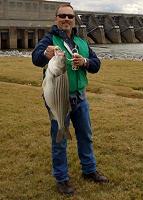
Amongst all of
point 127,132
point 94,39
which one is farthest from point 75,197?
point 94,39

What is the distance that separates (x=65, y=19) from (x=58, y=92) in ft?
3.08

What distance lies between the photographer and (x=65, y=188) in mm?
5648

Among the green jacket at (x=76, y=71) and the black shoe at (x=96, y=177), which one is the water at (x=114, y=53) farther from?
the green jacket at (x=76, y=71)

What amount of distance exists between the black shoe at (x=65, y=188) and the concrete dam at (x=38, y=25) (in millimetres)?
57921

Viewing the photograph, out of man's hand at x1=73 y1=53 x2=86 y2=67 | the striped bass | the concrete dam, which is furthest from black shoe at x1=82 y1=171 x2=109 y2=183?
the concrete dam

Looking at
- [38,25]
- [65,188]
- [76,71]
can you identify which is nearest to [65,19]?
[76,71]

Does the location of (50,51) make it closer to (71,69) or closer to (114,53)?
(71,69)

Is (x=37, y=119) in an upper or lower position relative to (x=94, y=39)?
upper

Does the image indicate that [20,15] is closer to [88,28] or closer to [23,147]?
[88,28]

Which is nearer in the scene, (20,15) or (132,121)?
(132,121)

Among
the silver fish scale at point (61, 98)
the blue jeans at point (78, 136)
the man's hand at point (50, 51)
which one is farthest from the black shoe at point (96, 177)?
the man's hand at point (50, 51)

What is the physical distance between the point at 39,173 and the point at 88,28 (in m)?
86.9

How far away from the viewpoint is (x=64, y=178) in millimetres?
5660

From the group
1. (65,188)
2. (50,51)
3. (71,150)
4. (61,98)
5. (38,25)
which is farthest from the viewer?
(38,25)
